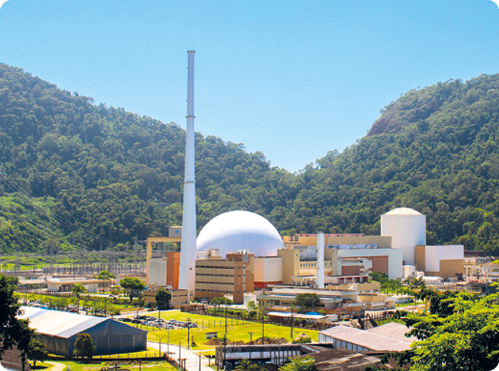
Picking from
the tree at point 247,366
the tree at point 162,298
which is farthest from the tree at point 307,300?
the tree at point 247,366

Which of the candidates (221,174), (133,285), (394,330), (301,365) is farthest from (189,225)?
(221,174)

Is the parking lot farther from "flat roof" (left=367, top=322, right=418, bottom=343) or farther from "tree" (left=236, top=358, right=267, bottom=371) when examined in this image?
"flat roof" (left=367, top=322, right=418, bottom=343)

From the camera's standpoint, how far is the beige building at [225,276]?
202 ft

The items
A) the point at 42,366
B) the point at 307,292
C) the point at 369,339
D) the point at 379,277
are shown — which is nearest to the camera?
the point at 42,366

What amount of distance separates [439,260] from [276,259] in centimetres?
2762

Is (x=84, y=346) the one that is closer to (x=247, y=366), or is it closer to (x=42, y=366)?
(x=42, y=366)

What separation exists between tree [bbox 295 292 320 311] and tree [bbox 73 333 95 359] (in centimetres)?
2374

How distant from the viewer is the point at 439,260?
82.8 meters

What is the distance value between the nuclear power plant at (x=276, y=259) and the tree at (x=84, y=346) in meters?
23.1

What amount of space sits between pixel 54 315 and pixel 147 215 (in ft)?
260

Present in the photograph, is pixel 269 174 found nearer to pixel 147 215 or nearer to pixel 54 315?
pixel 147 215

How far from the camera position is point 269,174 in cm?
15112

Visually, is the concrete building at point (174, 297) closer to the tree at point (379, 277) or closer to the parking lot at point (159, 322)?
the parking lot at point (159, 322)

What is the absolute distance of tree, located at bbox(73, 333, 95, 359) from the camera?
33594 millimetres
